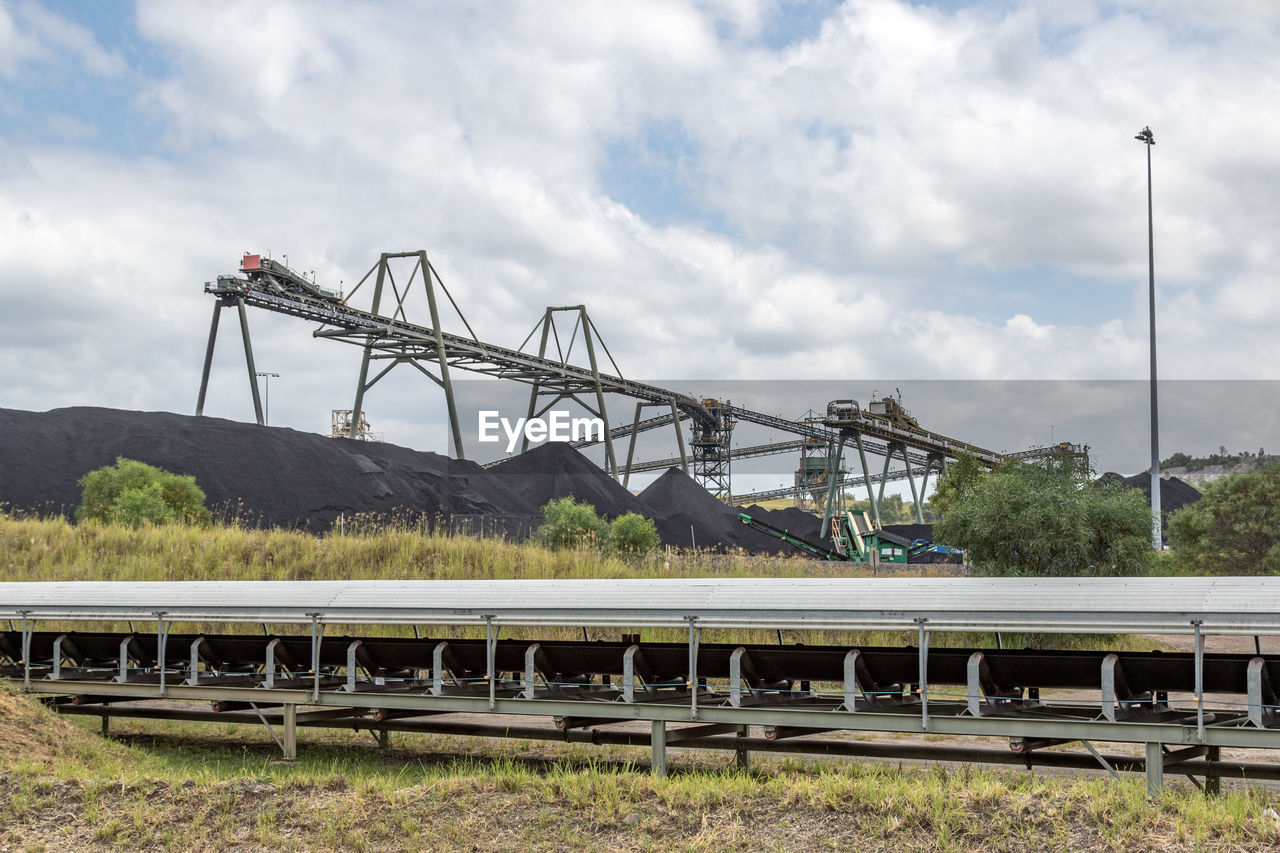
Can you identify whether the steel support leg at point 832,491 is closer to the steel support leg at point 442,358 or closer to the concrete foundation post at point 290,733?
the steel support leg at point 442,358

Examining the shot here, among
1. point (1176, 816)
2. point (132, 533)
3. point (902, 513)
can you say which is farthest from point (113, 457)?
point (902, 513)

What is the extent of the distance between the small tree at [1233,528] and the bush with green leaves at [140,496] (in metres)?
32.7

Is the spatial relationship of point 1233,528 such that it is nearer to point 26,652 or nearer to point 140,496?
point 140,496

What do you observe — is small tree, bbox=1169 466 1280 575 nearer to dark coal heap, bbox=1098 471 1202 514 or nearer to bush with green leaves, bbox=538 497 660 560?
bush with green leaves, bbox=538 497 660 560

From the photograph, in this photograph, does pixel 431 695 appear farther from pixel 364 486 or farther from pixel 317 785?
pixel 364 486

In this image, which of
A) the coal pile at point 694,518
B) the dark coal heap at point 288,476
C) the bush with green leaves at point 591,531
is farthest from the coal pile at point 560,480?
the bush with green leaves at point 591,531

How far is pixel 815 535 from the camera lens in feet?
206

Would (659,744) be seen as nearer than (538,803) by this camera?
No

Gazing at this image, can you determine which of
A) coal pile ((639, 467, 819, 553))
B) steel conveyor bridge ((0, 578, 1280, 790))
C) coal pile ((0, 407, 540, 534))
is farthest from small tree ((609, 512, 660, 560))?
steel conveyor bridge ((0, 578, 1280, 790))

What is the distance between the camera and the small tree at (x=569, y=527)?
35500 mm

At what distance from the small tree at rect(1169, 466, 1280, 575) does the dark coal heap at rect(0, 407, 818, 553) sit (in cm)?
1656

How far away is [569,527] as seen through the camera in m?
37.0

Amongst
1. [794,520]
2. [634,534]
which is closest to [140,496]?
[634,534]

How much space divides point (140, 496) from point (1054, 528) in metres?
25.4
